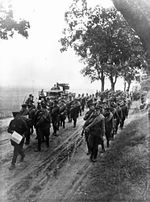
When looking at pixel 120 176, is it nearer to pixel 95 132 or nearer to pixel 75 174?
pixel 75 174

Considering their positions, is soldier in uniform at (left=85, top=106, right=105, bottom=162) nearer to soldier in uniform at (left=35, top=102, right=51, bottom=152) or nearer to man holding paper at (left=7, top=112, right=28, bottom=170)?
soldier in uniform at (left=35, top=102, right=51, bottom=152)

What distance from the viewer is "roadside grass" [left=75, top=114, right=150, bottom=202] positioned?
21.2 ft

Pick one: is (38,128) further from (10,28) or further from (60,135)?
(10,28)

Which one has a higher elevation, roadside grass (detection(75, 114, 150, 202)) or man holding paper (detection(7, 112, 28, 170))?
man holding paper (detection(7, 112, 28, 170))

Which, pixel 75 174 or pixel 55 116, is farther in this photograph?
pixel 55 116

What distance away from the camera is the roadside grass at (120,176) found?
6.46 meters

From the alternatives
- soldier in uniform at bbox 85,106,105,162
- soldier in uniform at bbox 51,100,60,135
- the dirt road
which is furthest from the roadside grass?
soldier in uniform at bbox 51,100,60,135

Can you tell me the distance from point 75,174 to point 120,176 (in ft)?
4.43

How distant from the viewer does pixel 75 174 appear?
7.89m

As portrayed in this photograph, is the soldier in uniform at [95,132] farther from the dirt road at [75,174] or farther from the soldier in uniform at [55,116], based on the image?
the soldier in uniform at [55,116]

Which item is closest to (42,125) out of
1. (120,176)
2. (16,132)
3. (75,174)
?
(16,132)

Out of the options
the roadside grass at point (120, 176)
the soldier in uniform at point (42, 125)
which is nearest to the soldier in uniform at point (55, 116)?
the soldier in uniform at point (42, 125)

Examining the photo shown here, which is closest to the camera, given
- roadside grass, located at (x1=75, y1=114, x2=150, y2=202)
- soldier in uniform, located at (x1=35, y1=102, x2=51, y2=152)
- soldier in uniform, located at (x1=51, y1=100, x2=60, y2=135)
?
roadside grass, located at (x1=75, y1=114, x2=150, y2=202)

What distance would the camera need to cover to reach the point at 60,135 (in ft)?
44.4
